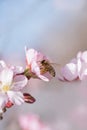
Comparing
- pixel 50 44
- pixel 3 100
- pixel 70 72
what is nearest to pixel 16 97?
pixel 3 100

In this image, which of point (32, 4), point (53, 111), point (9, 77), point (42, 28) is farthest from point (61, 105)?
point (32, 4)

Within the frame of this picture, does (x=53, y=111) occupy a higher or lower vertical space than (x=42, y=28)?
lower

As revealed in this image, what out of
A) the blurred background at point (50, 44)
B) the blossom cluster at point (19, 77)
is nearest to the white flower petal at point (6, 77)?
the blossom cluster at point (19, 77)

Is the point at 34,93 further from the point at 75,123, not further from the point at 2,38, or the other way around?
the point at 2,38

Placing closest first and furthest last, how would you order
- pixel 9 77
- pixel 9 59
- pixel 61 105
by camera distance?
pixel 9 77 → pixel 61 105 → pixel 9 59

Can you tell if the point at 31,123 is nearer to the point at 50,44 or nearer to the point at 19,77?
the point at 19,77

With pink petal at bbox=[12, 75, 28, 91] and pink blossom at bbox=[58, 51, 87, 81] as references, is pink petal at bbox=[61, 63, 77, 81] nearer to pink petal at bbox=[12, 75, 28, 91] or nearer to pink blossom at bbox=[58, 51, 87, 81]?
pink blossom at bbox=[58, 51, 87, 81]
